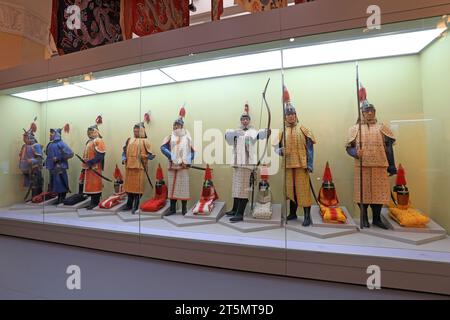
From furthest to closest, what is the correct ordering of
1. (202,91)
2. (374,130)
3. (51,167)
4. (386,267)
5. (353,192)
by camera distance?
(51,167)
(202,91)
(353,192)
(374,130)
(386,267)

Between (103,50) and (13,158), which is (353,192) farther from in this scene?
(13,158)

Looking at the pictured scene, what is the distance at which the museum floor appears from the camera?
60.9 inches

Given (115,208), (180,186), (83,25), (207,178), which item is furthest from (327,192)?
(83,25)

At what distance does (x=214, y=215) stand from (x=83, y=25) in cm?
235

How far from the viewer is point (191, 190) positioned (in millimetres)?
2607

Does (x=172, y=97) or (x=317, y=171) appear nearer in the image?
(x=317, y=171)

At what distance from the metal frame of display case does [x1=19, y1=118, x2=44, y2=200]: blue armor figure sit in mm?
1068

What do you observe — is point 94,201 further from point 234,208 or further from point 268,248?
A: point 268,248

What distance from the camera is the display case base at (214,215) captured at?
2273mm

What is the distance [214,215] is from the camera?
7.58 ft

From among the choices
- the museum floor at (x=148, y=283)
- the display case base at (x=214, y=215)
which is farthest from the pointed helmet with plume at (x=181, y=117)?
the museum floor at (x=148, y=283)

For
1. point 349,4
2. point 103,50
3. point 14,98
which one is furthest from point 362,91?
point 14,98
